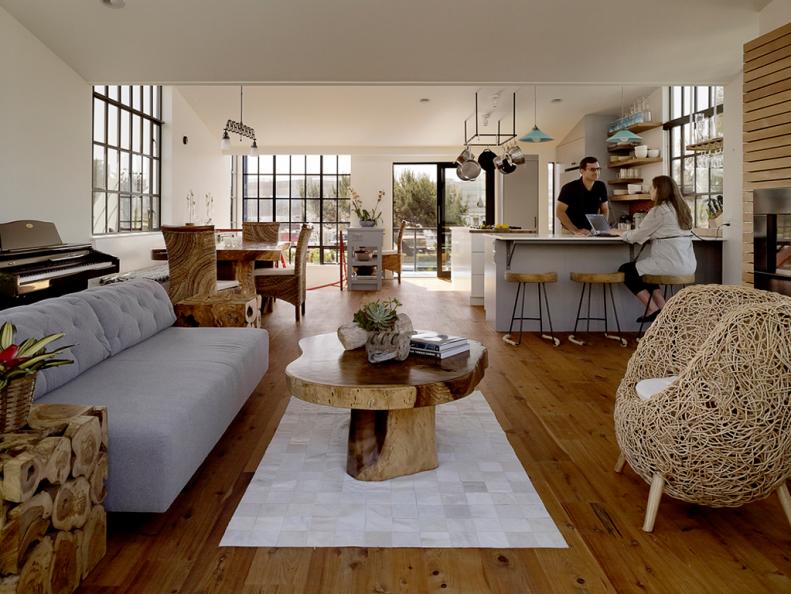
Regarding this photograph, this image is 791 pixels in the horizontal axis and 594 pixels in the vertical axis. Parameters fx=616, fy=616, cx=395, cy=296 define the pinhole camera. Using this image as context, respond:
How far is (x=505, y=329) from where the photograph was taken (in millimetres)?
6070

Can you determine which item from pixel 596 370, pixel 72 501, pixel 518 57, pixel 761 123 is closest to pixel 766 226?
pixel 761 123

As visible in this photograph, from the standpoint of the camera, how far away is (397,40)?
17.6ft

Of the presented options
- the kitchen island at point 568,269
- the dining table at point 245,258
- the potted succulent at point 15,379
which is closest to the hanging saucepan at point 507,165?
the kitchen island at point 568,269

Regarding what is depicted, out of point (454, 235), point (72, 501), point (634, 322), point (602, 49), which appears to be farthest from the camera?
point (454, 235)

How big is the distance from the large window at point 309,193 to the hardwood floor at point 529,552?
30.4 feet

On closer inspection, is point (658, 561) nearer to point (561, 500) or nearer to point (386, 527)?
point (561, 500)

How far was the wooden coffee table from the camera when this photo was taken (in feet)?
7.34

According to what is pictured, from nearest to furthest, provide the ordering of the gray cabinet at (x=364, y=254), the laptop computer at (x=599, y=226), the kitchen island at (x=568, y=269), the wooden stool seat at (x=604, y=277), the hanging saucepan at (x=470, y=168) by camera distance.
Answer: the wooden stool seat at (x=604, y=277)
the laptop computer at (x=599, y=226)
the kitchen island at (x=568, y=269)
the hanging saucepan at (x=470, y=168)
the gray cabinet at (x=364, y=254)

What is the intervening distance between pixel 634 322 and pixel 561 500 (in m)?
4.12

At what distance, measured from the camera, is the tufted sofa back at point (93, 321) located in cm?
233

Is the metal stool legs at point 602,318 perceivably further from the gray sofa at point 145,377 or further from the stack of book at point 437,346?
the gray sofa at point 145,377

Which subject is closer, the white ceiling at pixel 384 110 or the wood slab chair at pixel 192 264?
the wood slab chair at pixel 192 264

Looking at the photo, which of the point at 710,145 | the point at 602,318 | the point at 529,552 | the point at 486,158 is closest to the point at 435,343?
the point at 529,552

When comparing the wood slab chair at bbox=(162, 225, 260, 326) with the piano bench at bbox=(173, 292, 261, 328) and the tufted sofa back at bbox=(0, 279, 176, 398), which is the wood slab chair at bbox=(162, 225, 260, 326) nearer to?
the piano bench at bbox=(173, 292, 261, 328)
